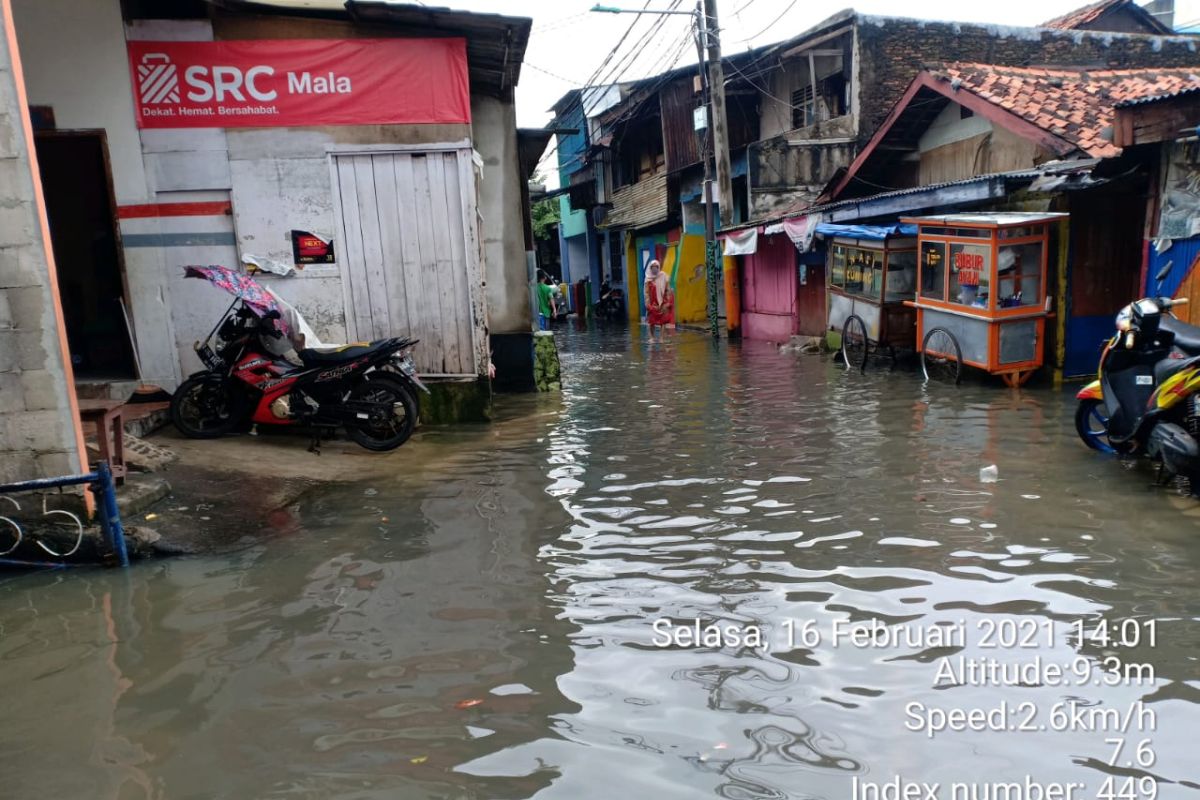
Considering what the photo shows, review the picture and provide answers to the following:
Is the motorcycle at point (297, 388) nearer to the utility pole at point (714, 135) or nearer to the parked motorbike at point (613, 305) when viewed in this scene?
the utility pole at point (714, 135)

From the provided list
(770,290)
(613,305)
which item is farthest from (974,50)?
(613,305)

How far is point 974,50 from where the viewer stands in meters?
18.0

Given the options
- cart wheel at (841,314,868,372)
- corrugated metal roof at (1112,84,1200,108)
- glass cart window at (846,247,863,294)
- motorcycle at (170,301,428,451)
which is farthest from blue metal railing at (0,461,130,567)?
glass cart window at (846,247,863,294)

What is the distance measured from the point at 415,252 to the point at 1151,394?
22.4 feet

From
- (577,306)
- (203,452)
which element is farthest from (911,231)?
(577,306)

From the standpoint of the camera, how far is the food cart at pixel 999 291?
32.9ft

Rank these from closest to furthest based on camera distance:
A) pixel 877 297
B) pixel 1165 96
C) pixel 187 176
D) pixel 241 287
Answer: pixel 241 287 < pixel 187 176 < pixel 1165 96 < pixel 877 297

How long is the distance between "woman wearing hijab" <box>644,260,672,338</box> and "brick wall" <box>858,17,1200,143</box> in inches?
287

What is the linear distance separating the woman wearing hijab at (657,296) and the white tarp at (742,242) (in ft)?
14.9

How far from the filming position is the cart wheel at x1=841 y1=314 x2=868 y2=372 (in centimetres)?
1322

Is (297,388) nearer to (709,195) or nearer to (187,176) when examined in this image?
(187,176)

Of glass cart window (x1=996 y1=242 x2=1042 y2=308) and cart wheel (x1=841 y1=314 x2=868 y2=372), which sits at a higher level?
glass cart window (x1=996 y1=242 x2=1042 y2=308)

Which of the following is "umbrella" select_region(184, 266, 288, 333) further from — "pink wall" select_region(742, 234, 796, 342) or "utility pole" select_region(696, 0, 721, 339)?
"utility pole" select_region(696, 0, 721, 339)

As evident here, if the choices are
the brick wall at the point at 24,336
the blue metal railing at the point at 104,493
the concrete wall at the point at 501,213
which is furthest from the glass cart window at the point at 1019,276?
the brick wall at the point at 24,336
